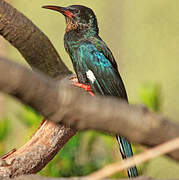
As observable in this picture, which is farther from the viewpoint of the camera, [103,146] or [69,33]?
[103,146]

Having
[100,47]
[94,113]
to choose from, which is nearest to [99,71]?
[100,47]

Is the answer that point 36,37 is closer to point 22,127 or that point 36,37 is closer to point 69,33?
point 69,33

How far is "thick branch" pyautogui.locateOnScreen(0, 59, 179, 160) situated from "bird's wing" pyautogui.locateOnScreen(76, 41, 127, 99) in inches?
78.6

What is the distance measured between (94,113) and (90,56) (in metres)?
2.19

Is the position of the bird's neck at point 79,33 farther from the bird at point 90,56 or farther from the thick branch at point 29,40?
the thick branch at point 29,40

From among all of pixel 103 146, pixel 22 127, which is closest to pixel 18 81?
pixel 103 146

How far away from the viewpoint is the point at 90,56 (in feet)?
9.73

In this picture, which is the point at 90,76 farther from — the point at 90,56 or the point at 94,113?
the point at 94,113

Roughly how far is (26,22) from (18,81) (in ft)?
6.19

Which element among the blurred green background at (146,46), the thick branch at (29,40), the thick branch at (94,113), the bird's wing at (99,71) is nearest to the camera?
the thick branch at (94,113)

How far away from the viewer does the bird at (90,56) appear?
2.84 m

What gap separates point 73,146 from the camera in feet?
9.98

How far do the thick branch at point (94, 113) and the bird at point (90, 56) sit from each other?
74.5 inches

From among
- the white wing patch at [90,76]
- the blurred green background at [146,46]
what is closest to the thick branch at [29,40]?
the white wing patch at [90,76]
